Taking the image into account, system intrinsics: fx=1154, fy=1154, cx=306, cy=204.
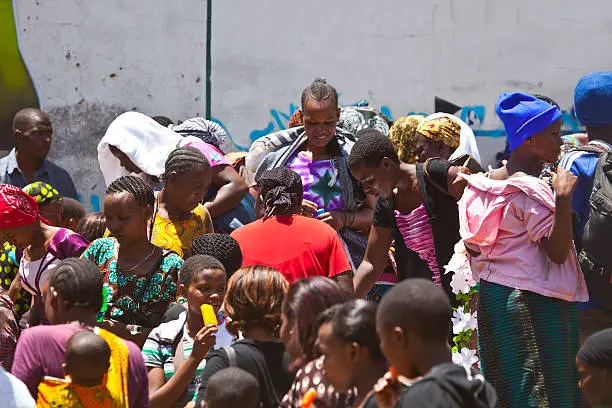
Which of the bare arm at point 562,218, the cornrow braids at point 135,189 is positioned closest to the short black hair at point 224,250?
the cornrow braids at point 135,189

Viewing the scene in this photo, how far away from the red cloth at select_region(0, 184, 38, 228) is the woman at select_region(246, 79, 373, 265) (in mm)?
1499

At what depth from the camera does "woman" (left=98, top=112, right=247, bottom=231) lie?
733 centimetres

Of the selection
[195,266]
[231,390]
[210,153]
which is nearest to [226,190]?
[210,153]

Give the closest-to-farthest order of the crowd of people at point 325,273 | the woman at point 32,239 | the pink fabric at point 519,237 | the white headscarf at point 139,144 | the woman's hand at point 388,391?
the woman's hand at point 388,391 → the crowd of people at point 325,273 → the pink fabric at point 519,237 → the woman at point 32,239 → the white headscarf at point 139,144

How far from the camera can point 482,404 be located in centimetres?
359

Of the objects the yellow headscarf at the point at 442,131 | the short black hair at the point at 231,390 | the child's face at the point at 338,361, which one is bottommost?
the short black hair at the point at 231,390

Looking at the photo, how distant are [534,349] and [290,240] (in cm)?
138

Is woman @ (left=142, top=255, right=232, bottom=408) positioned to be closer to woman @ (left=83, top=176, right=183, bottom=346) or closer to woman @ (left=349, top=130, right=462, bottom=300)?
woman @ (left=83, top=176, right=183, bottom=346)

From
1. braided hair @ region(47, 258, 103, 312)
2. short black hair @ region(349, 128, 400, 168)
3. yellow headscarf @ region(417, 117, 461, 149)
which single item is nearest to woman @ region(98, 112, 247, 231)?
yellow headscarf @ region(417, 117, 461, 149)

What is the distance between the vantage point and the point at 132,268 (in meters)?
5.80

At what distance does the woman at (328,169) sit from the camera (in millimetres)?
6871

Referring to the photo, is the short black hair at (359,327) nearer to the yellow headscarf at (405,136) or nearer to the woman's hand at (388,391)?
the woman's hand at (388,391)

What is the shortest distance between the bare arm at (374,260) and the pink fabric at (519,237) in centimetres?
83

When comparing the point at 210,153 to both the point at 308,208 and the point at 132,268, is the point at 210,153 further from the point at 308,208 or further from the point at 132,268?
the point at 132,268
